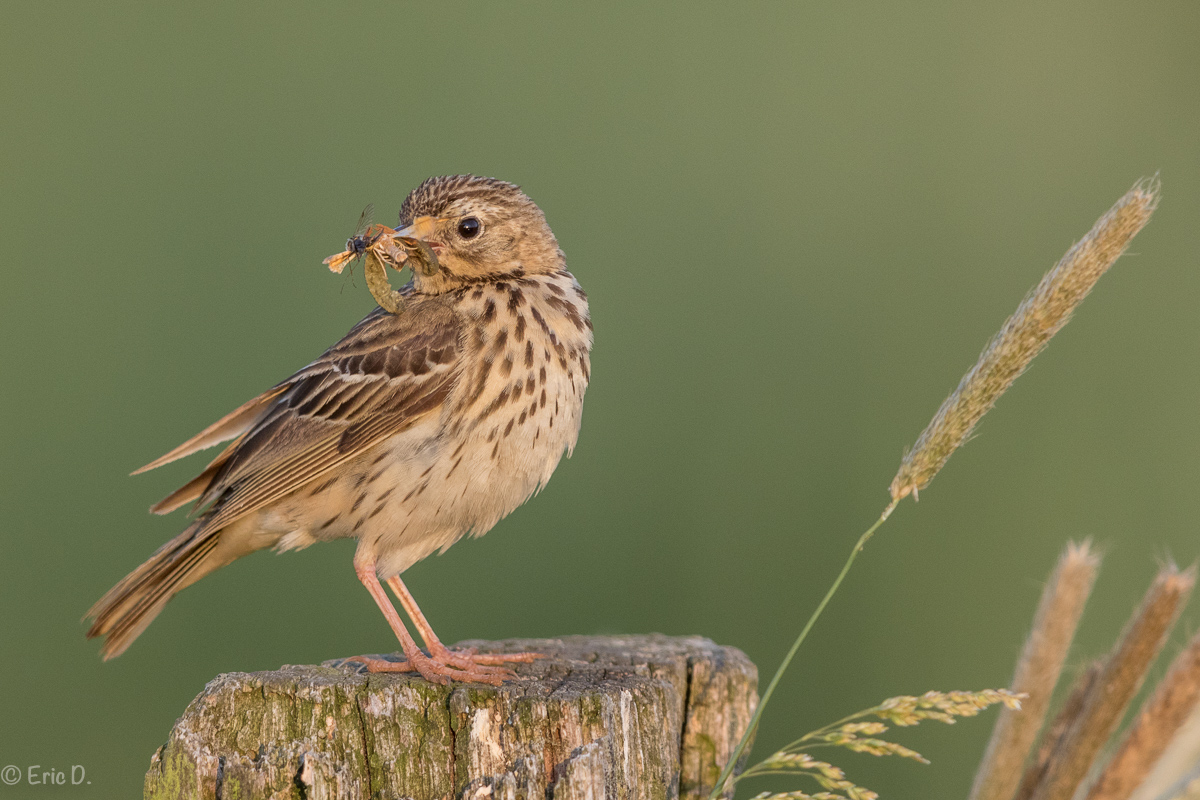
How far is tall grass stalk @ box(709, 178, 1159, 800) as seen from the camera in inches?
103

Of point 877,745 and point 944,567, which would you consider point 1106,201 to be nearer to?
point 944,567

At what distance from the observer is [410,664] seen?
376cm

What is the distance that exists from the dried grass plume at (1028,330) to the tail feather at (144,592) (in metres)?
2.74

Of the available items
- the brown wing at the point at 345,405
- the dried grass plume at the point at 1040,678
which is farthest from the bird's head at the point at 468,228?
the dried grass plume at the point at 1040,678

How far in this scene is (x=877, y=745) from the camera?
251cm

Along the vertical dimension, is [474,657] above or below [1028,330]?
below

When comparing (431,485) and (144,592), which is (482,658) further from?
(144,592)

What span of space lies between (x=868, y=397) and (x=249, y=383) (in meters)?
3.51

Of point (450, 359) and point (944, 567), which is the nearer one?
point (450, 359)

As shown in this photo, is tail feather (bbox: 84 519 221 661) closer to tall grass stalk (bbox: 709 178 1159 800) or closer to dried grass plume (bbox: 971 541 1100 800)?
tall grass stalk (bbox: 709 178 1159 800)

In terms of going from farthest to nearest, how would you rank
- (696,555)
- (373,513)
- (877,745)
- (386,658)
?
(696,555)
(373,513)
(386,658)
(877,745)

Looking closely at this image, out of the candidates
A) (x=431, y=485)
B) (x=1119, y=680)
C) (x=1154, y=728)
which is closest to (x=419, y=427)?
(x=431, y=485)

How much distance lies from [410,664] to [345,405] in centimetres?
107

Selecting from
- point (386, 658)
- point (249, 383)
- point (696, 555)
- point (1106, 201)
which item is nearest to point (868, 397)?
point (696, 555)
